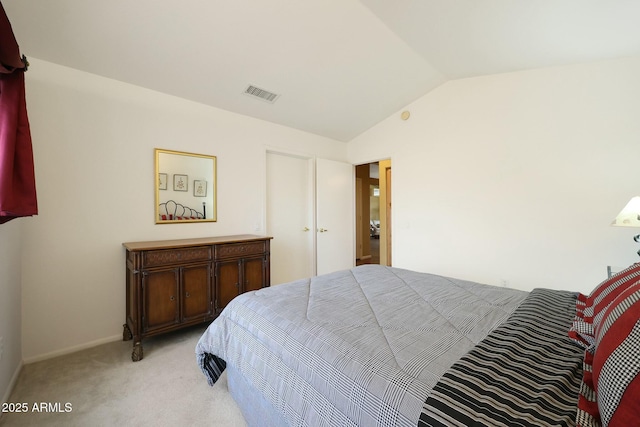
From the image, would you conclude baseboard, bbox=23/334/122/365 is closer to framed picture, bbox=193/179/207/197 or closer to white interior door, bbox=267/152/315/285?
framed picture, bbox=193/179/207/197

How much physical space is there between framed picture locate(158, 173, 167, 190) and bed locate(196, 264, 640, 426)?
1.74m

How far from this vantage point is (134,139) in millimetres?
2555

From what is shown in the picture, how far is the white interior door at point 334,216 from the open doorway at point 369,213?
93cm

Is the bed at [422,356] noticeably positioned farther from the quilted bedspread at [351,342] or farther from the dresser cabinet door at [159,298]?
the dresser cabinet door at [159,298]

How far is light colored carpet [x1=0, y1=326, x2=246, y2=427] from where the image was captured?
5.07 feet

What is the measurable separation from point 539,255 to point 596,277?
44 cm

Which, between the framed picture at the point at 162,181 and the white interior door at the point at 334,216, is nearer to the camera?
the framed picture at the point at 162,181

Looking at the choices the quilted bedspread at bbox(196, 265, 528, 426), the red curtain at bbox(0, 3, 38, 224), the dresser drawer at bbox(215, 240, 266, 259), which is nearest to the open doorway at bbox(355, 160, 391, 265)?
the dresser drawer at bbox(215, 240, 266, 259)

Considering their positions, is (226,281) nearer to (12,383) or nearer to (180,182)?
(180,182)

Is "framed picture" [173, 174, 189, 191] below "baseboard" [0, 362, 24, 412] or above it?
above

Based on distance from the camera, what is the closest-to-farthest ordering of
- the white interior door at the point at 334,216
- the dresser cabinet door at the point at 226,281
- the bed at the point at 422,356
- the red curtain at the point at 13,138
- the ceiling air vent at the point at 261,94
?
the bed at the point at 422,356
the red curtain at the point at 13,138
the dresser cabinet door at the point at 226,281
the ceiling air vent at the point at 261,94
the white interior door at the point at 334,216

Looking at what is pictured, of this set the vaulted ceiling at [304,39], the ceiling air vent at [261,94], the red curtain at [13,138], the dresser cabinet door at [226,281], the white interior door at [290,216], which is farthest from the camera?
the white interior door at [290,216]

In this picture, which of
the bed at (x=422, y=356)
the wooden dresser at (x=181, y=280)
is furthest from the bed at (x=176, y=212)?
the bed at (x=422, y=356)

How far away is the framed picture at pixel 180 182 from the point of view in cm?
281
